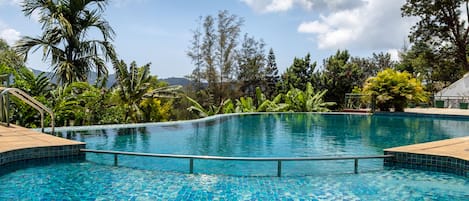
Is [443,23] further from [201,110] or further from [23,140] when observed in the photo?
[23,140]

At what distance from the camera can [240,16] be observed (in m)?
22.5

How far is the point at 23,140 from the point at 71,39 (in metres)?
5.84

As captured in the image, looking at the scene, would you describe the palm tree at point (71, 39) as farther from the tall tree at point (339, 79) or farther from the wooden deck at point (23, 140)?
the tall tree at point (339, 79)

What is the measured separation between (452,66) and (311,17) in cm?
1454

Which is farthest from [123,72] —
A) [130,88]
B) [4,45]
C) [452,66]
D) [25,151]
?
[452,66]

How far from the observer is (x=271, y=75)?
29.6 meters

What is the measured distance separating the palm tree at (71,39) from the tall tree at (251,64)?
49.9 feet

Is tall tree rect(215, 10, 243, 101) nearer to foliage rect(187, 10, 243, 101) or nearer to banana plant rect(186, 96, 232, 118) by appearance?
foliage rect(187, 10, 243, 101)

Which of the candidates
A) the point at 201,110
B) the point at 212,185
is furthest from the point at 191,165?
the point at 201,110

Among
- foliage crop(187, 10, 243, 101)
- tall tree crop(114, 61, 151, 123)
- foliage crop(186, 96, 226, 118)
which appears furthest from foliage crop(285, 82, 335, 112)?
tall tree crop(114, 61, 151, 123)

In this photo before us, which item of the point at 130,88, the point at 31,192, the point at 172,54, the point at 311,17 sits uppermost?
the point at 311,17

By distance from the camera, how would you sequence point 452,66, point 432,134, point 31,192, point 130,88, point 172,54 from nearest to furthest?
point 31,192 < point 432,134 < point 130,88 < point 172,54 < point 452,66

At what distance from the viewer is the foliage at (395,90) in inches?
642

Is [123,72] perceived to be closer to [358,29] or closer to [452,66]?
[358,29]
